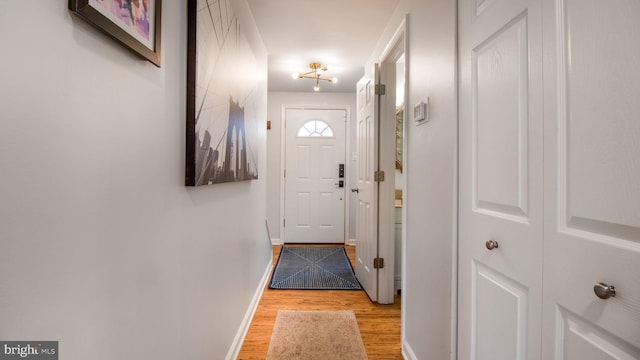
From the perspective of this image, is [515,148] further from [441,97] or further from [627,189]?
[441,97]

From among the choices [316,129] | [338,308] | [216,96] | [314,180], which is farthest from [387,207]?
[316,129]

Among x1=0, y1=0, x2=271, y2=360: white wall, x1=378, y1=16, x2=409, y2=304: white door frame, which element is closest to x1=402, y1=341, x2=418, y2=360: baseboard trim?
x1=378, y1=16, x2=409, y2=304: white door frame

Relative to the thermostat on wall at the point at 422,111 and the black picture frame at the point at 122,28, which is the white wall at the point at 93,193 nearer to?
the black picture frame at the point at 122,28

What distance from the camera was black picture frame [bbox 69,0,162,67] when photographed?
0.57 m

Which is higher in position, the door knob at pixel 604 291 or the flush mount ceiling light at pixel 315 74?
the flush mount ceiling light at pixel 315 74

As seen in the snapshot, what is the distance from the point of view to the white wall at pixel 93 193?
18.9 inches

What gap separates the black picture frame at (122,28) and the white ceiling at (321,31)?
153 centimetres

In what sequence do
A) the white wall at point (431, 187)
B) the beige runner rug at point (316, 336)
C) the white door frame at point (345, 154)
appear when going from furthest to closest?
the white door frame at point (345, 154), the beige runner rug at point (316, 336), the white wall at point (431, 187)

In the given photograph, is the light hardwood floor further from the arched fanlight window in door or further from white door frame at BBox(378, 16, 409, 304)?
the arched fanlight window in door

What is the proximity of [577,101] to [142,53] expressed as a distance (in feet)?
→ 3.52

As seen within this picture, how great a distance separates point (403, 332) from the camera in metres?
1.85

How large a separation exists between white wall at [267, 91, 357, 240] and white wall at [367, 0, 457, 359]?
8.92ft

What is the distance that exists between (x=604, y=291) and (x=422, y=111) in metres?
1.13

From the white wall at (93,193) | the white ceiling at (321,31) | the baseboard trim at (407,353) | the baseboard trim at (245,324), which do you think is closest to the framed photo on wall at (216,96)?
the white wall at (93,193)
